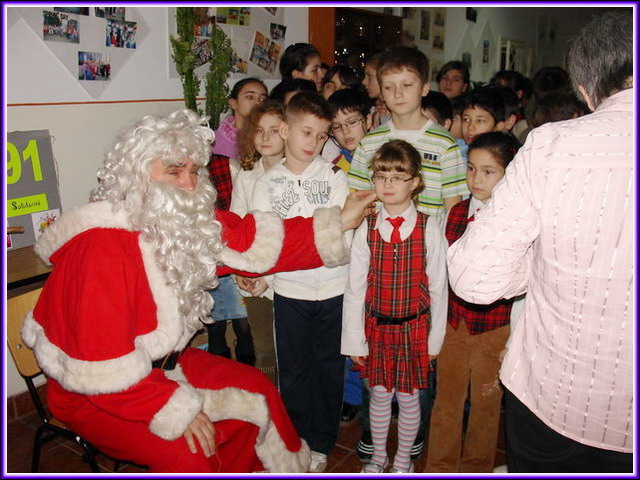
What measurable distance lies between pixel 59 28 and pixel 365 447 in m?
2.65

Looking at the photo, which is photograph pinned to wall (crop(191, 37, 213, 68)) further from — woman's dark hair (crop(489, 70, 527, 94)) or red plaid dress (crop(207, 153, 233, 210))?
woman's dark hair (crop(489, 70, 527, 94))

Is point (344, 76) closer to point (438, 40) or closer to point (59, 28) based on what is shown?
point (59, 28)

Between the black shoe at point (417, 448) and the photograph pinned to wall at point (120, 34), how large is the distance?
2.70 metres

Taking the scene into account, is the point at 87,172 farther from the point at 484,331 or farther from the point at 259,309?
the point at 484,331

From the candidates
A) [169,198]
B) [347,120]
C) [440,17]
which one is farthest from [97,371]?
[440,17]

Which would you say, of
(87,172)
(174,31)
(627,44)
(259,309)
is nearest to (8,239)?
(87,172)

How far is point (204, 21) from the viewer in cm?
389

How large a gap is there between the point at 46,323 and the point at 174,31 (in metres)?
2.35

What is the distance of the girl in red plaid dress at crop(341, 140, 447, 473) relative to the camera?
228 centimetres

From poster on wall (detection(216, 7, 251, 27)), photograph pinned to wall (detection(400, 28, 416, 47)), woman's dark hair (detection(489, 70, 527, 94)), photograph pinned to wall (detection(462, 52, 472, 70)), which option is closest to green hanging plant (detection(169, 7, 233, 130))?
poster on wall (detection(216, 7, 251, 27))

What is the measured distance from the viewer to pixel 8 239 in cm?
288

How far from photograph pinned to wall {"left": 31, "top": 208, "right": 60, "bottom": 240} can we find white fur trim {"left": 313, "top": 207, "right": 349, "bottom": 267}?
156 centimetres

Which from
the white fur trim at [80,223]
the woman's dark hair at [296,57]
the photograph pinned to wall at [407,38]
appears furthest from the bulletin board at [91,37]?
the photograph pinned to wall at [407,38]

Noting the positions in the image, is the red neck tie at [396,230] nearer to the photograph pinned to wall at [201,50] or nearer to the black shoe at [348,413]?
the black shoe at [348,413]
